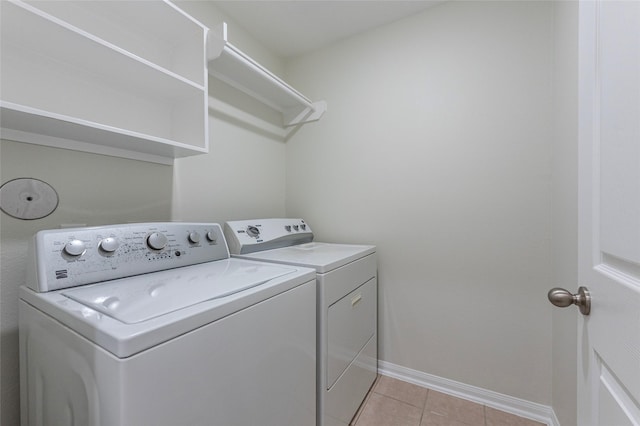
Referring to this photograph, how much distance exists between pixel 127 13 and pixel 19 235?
1.02 meters

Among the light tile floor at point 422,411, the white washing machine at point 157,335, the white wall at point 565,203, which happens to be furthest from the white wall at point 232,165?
the white wall at point 565,203

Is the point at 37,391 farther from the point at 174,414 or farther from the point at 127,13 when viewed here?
the point at 127,13

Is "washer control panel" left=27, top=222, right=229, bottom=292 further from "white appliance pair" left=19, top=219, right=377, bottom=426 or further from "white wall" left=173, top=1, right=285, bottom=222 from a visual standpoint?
"white wall" left=173, top=1, right=285, bottom=222

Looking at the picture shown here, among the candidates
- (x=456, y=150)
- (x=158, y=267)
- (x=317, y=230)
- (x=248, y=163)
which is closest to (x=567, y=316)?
(x=456, y=150)

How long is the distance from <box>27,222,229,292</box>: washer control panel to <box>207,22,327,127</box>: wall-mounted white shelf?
0.94 metres

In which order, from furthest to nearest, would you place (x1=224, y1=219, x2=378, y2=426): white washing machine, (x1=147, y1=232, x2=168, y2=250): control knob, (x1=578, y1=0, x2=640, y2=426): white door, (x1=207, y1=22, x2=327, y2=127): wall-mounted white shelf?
(x1=207, y1=22, x2=327, y2=127): wall-mounted white shelf < (x1=224, y1=219, x2=378, y2=426): white washing machine < (x1=147, y1=232, x2=168, y2=250): control knob < (x1=578, y1=0, x2=640, y2=426): white door

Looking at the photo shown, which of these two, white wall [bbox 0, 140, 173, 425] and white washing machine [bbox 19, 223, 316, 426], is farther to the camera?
white wall [bbox 0, 140, 173, 425]

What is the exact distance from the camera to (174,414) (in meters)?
0.55

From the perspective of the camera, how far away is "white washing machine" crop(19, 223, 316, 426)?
51 centimetres

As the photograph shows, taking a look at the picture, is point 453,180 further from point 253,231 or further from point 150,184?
point 150,184

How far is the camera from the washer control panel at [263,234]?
4.71 ft

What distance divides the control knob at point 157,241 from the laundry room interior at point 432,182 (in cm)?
31

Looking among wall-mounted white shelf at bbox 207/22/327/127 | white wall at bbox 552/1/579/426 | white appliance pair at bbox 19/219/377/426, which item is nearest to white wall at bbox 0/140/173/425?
white appliance pair at bbox 19/219/377/426

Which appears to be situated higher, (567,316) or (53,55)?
(53,55)
